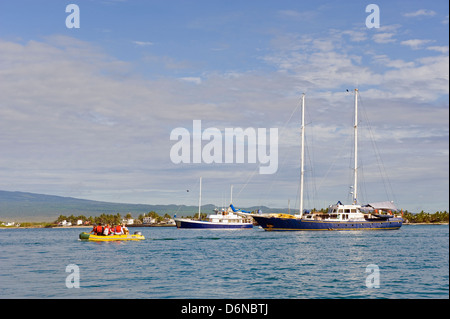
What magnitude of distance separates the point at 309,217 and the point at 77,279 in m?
84.6

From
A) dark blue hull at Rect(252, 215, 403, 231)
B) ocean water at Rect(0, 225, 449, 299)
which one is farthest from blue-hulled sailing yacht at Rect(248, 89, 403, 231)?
ocean water at Rect(0, 225, 449, 299)

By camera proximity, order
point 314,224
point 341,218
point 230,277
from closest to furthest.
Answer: point 230,277, point 314,224, point 341,218

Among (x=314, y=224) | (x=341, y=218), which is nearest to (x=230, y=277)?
(x=314, y=224)

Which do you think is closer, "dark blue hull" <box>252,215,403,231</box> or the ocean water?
the ocean water

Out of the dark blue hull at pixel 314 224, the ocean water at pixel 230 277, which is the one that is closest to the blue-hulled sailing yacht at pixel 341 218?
the dark blue hull at pixel 314 224

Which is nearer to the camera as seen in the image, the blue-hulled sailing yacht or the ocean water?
the ocean water

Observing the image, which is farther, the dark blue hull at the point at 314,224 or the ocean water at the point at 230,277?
the dark blue hull at the point at 314,224

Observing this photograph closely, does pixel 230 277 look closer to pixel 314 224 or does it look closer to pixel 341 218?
pixel 314 224

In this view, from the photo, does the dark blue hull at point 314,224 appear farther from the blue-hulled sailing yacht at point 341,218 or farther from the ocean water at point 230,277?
the ocean water at point 230,277

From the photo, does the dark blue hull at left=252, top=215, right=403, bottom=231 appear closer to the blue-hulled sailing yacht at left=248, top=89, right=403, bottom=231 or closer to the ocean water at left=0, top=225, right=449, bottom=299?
the blue-hulled sailing yacht at left=248, top=89, right=403, bottom=231

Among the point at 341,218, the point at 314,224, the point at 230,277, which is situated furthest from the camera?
the point at 341,218
